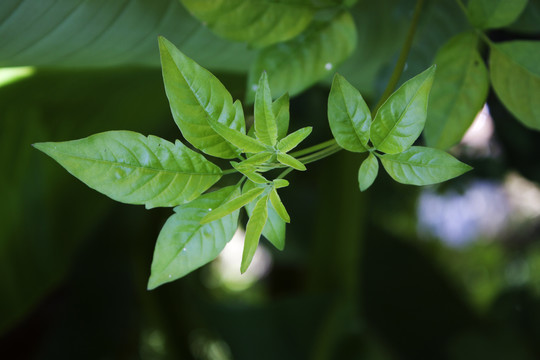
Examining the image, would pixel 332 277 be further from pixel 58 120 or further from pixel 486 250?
pixel 486 250

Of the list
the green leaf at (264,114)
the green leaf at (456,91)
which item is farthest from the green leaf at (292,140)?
the green leaf at (456,91)

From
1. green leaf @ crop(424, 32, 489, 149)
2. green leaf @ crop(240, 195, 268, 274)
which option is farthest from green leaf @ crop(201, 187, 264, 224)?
green leaf @ crop(424, 32, 489, 149)

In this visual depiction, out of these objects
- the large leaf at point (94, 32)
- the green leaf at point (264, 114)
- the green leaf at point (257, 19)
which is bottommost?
the green leaf at point (264, 114)

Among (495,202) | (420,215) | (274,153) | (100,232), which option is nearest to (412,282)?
(420,215)

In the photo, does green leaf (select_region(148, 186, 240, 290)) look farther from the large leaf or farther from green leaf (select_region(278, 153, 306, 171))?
the large leaf

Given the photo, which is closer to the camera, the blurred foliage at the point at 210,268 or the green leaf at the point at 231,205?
the green leaf at the point at 231,205

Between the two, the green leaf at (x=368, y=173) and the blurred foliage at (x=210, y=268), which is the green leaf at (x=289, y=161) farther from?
the blurred foliage at (x=210, y=268)

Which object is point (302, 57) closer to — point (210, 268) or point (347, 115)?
point (347, 115)
